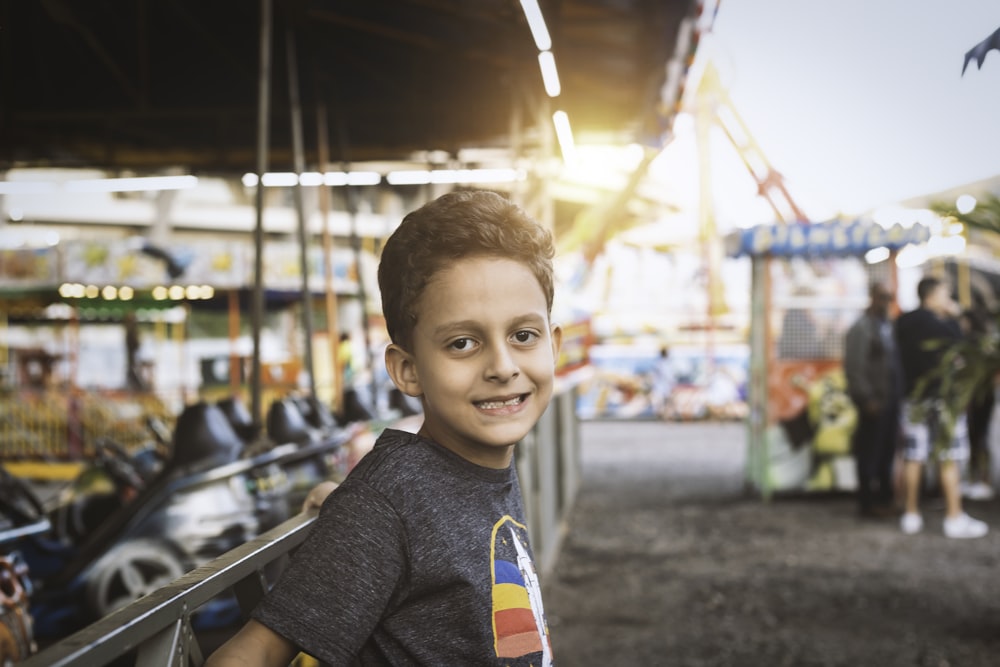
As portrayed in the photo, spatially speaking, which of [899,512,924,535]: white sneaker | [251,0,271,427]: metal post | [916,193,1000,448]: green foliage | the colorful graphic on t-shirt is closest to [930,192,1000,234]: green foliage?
[916,193,1000,448]: green foliage

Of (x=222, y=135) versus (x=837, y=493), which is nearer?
(x=222, y=135)

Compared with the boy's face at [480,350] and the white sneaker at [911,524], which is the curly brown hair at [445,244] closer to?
the boy's face at [480,350]

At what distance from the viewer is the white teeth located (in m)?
1.35

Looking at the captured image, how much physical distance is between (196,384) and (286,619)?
15.3 metres

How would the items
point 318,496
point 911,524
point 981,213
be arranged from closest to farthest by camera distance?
point 318,496
point 981,213
point 911,524

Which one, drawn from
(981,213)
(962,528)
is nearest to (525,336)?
(981,213)

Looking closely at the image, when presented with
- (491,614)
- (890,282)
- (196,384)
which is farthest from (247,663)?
(196,384)

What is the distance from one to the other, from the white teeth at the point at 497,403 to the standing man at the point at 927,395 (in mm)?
6510

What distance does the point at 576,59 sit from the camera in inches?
274

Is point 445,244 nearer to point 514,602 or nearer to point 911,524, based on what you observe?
point 514,602

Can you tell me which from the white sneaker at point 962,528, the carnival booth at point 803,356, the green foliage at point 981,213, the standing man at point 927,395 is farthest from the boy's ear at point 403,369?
the carnival booth at point 803,356

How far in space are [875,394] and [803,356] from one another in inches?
46.3

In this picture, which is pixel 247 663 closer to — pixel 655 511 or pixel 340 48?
pixel 340 48

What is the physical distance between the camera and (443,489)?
1.33m
